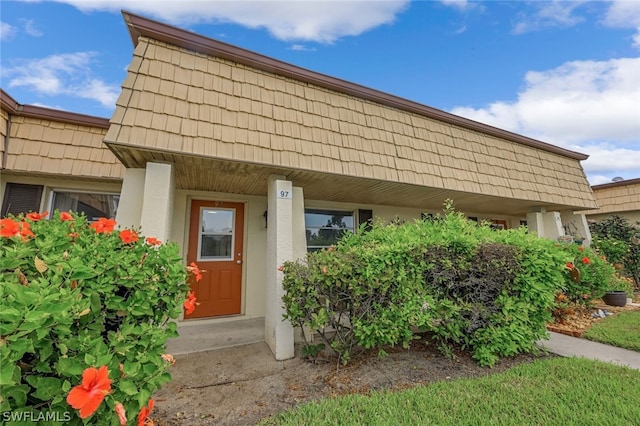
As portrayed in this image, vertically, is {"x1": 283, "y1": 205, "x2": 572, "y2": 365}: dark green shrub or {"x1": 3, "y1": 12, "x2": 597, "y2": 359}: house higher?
{"x1": 3, "y1": 12, "x2": 597, "y2": 359}: house

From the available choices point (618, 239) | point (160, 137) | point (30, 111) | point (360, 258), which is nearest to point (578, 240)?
point (618, 239)

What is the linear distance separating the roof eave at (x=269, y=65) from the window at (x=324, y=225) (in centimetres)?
257

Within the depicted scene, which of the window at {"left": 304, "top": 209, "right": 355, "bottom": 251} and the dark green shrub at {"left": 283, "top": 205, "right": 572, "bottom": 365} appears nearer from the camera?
the dark green shrub at {"left": 283, "top": 205, "right": 572, "bottom": 365}

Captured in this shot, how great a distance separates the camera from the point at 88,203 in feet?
15.1

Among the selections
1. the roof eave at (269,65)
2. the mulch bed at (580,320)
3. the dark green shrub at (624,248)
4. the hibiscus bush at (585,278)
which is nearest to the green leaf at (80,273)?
the roof eave at (269,65)

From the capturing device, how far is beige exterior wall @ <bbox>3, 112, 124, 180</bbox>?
13.2 ft

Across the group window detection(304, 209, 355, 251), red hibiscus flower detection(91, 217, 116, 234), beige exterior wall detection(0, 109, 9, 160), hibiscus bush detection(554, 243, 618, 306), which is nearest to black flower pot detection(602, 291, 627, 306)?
hibiscus bush detection(554, 243, 618, 306)

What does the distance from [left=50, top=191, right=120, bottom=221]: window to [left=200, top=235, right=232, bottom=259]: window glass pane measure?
1.64m

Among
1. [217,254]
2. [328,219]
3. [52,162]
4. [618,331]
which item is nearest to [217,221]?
[217,254]

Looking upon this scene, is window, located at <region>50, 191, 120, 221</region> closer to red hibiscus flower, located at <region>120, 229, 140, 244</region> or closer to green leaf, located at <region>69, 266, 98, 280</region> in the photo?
red hibiscus flower, located at <region>120, 229, 140, 244</region>

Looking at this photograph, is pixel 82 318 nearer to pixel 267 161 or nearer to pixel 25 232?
pixel 25 232

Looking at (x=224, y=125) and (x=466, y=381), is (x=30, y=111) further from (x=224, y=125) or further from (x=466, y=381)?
(x=466, y=381)

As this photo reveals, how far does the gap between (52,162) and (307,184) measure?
13.3ft

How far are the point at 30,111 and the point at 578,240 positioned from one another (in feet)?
41.6
